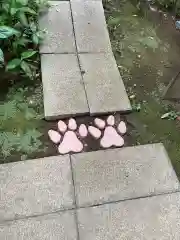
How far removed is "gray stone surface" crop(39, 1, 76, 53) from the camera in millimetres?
2426

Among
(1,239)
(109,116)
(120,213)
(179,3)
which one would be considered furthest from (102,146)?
(179,3)

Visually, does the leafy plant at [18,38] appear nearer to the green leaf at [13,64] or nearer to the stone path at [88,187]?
the green leaf at [13,64]

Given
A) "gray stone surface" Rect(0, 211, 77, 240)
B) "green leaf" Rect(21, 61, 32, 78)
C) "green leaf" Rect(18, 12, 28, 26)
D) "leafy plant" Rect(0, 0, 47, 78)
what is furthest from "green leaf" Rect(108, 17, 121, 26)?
"gray stone surface" Rect(0, 211, 77, 240)

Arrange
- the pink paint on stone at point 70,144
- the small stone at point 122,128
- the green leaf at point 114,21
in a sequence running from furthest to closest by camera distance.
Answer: the green leaf at point 114,21 < the small stone at point 122,128 < the pink paint on stone at point 70,144

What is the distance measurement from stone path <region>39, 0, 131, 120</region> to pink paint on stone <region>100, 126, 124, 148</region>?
0.15 m

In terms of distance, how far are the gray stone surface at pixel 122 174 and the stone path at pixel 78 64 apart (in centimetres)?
35

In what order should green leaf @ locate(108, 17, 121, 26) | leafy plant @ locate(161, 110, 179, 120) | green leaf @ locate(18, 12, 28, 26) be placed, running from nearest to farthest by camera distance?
leafy plant @ locate(161, 110, 179, 120) < green leaf @ locate(18, 12, 28, 26) < green leaf @ locate(108, 17, 121, 26)

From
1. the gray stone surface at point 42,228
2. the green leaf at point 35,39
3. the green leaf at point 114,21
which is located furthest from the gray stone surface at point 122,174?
the green leaf at point 114,21

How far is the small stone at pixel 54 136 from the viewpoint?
1.95 metres

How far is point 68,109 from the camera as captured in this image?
2.06 m

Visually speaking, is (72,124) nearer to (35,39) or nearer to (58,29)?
(35,39)

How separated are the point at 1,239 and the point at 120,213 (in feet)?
2.03

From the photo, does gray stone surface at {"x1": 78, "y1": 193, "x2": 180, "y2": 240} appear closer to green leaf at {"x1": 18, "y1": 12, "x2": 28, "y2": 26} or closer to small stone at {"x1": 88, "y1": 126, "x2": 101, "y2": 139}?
small stone at {"x1": 88, "y1": 126, "x2": 101, "y2": 139}

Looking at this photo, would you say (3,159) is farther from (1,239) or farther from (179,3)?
(179,3)
